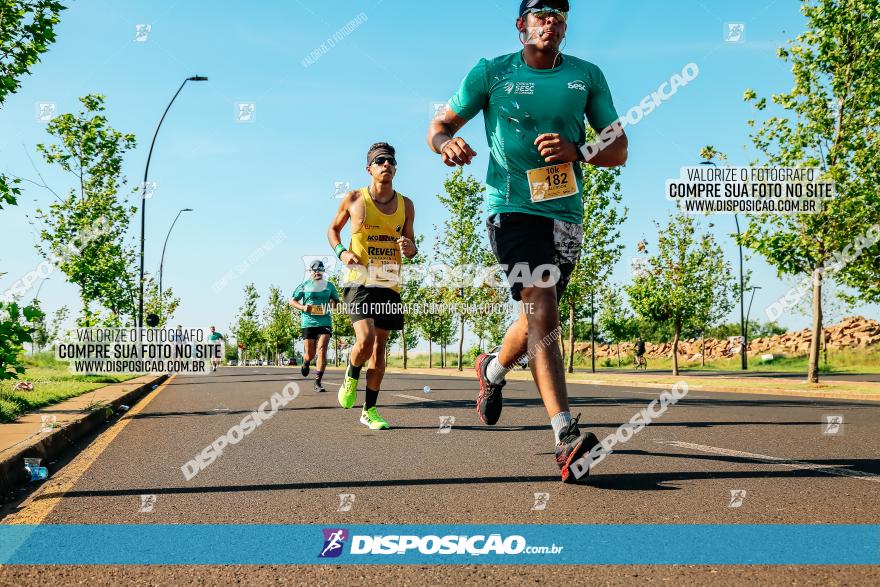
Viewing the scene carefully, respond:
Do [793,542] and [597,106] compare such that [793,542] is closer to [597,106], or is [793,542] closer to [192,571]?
[192,571]

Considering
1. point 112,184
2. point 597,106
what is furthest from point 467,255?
point 597,106

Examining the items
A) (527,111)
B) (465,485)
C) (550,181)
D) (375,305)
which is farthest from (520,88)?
(375,305)

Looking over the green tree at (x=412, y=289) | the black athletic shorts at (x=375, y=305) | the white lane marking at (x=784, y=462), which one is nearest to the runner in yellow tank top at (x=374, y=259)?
the black athletic shorts at (x=375, y=305)

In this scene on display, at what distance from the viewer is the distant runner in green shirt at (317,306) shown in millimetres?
13648

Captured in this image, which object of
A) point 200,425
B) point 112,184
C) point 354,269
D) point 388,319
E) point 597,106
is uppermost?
point 112,184

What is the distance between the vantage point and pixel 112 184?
20.1m

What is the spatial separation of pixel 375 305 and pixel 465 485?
3489 millimetres

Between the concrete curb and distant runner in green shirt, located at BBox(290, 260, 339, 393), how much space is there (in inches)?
204

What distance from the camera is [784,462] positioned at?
15.5 ft

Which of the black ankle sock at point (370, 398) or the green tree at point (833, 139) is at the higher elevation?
the green tree at point (833, 139)

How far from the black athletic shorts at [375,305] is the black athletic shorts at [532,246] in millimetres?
2948

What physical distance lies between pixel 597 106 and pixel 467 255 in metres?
34.2

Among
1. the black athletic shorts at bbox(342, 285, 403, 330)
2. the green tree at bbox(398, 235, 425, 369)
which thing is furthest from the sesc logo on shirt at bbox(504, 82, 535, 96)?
the green tree at bbox(398, 235, 425, 369)

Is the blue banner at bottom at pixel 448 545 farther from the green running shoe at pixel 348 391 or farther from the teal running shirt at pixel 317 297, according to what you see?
the teal running shirt at pixel 317 297
